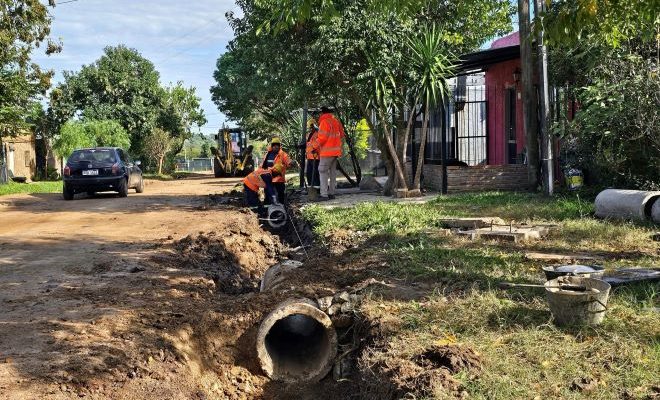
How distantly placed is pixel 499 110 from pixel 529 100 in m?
4.77

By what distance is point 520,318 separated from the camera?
4555mm

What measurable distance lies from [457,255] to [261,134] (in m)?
47.3

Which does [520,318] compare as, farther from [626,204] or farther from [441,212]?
[441,212]

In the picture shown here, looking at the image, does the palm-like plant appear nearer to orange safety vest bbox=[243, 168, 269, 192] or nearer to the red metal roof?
orange safety vest bbox=[243, 168, 269, 192]

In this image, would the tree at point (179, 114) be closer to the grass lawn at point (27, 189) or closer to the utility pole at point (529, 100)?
the grass lawn at point (27, 189)

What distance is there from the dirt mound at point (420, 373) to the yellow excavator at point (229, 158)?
31274mm

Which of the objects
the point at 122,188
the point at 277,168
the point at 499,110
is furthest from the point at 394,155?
the point at 122,188

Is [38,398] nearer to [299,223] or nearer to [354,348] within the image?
[354,348]

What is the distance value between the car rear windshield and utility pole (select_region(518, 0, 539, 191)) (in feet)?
39.3

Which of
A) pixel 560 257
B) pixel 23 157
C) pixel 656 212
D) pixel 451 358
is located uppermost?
pixel 23 157

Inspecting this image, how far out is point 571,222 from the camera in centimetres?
873

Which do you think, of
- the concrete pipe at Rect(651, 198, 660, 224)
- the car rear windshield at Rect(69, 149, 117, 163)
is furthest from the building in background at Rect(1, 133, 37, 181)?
the concrete pipe at Rect(651, 198, 660, 224)

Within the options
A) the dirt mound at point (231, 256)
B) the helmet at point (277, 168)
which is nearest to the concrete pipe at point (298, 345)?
the dirt mound at point (231, 256)

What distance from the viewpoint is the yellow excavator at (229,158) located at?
36.2 metres
